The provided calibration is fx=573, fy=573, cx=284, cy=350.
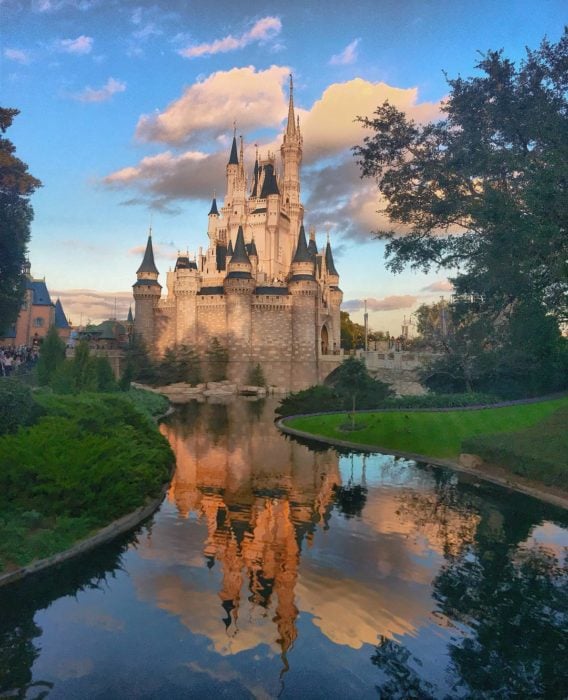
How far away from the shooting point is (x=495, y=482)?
634 inches

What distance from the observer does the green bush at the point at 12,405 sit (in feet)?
44.6

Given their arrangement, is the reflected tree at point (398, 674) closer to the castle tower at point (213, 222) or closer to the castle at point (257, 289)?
the castle at point (257, 289)

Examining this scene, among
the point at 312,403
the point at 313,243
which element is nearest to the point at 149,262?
the point at 313,243

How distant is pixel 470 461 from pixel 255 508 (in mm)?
7951

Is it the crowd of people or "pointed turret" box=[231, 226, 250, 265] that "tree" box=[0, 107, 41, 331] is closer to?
the crowd of people

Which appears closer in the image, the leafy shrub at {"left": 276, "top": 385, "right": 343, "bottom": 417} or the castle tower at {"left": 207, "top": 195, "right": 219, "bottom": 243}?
the leafy shrub at {"left": 276, "top": 385, "right": 343, "bottom": 417}

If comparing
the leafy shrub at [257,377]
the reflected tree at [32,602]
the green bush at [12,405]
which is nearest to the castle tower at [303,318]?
the leafy shrub at [257,377]

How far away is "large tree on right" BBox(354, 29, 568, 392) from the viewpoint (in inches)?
574

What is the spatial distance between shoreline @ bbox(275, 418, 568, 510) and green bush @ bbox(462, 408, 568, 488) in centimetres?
19

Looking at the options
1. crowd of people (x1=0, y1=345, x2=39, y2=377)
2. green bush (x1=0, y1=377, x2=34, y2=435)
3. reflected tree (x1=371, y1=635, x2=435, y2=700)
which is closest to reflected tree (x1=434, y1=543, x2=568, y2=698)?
reflected tree (x1=371, y1=635, x2=435, y2=700)

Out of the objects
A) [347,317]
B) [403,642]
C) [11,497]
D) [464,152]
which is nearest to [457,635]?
[403,642]

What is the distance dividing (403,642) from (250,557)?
3.45 meters

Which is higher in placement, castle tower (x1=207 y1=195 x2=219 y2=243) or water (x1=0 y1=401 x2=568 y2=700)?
castle tower (x1=207 y1=195 x2=219 y2=243)

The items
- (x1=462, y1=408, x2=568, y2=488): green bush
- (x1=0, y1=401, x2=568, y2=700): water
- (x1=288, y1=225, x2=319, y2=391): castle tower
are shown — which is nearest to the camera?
(x1=0, y1=401, x2=568, y2=700): water
